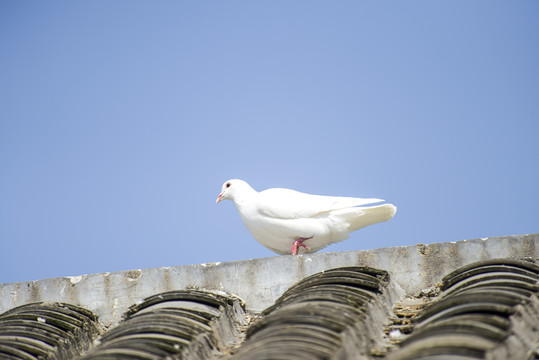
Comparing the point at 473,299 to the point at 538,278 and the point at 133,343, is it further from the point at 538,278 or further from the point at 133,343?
the point at 133,343

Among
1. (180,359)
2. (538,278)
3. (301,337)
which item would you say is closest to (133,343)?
(180,359)

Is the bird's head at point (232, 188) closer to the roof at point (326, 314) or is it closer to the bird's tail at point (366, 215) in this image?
the bird's tail at point (366, 215)

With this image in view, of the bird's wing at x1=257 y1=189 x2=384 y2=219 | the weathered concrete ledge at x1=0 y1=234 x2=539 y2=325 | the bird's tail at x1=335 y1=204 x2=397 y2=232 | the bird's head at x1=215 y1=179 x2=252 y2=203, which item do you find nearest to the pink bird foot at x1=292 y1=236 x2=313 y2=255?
the bird's wing at x1=257 y1=189 x2=384 y2=219

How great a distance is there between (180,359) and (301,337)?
2.38 feet

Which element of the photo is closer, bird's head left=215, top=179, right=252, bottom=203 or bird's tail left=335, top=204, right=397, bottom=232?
bird's tail left=335, top=204, right=397, bottom=232

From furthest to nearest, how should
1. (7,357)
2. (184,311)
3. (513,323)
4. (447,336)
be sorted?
(184,311) → (7,357) → (513,323) → (447,336)

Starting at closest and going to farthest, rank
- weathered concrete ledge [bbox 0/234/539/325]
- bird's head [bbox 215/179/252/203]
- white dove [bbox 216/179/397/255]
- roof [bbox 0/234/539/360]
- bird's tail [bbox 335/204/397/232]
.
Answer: roof [bbox 0/234/539/360] < weathered concrete ledge [bbox 0/234/539/325] < white dove [bbox 216/179/397/255] < bird's tail [bbox 335/204/397/232] < bird's head [bbox 215/179/252/203]

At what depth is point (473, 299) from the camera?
3.43m

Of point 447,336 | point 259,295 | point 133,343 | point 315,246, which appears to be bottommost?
point 447,336

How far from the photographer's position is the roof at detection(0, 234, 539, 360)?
3.10 meters

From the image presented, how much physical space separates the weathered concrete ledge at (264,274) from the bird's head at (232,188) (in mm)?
2850

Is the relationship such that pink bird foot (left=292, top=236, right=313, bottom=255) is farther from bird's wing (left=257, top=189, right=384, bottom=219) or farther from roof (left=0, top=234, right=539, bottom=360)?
roof (left=0, top=234, right=539, bottom=360)

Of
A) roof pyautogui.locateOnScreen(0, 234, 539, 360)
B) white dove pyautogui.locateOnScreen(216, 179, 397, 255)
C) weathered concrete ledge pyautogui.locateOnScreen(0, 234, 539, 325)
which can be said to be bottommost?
roof pyautogui.locateOnScreen(0, 234, 539, 360)

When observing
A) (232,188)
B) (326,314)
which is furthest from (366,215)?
Result: (326,314)
